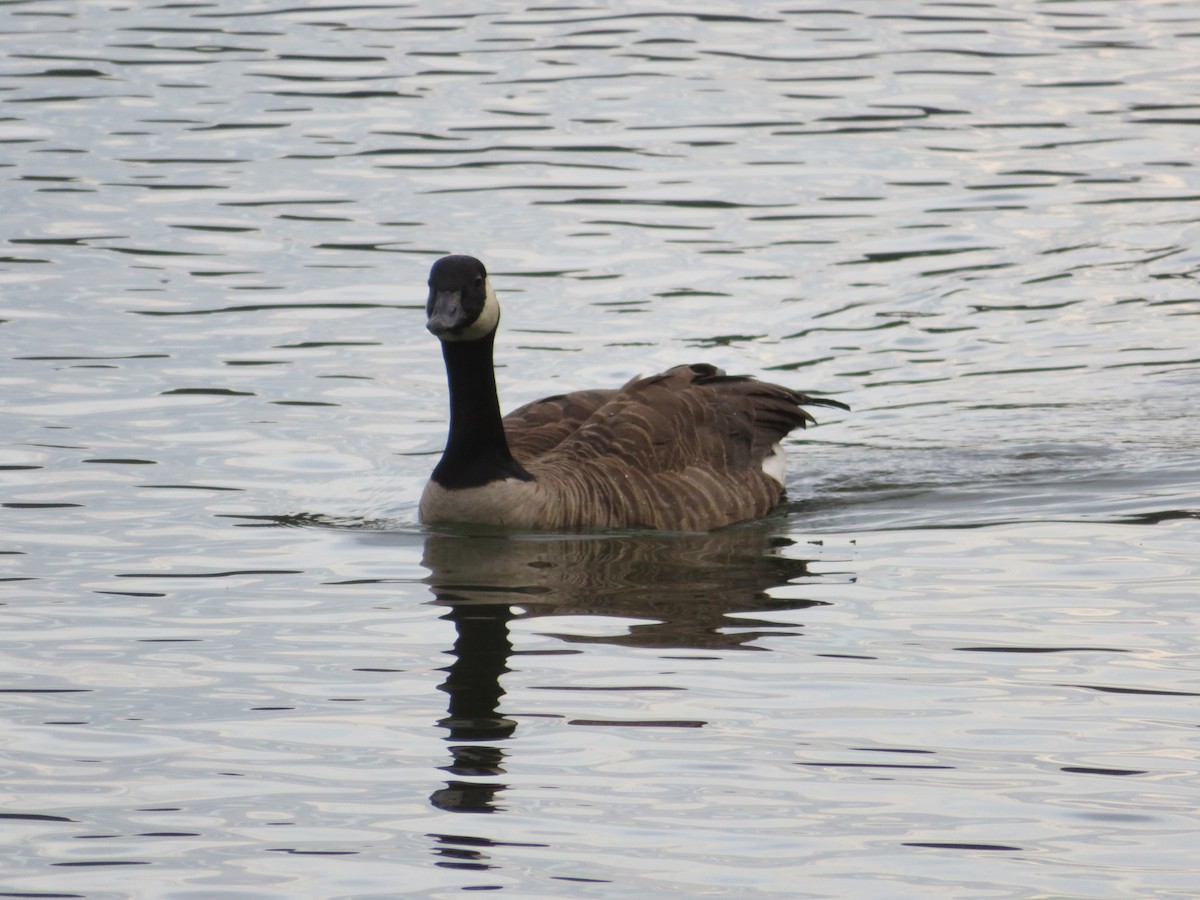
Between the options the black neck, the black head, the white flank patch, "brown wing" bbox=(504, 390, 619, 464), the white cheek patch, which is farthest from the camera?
the white flank patch

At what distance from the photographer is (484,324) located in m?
12.3

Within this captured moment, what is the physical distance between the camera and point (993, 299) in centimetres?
1778

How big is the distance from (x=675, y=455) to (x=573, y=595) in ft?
6.74

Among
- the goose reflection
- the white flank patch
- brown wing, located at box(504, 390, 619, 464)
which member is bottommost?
the goose reflection

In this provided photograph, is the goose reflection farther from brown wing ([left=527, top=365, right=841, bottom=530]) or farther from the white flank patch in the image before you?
the white flank patch

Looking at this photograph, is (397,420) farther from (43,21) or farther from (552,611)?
(43,21)

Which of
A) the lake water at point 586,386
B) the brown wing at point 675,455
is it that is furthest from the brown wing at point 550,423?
the lake water at point 586,386

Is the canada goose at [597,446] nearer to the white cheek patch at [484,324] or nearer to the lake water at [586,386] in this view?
the white cheek patch at [484,324]

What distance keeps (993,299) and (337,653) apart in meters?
9.45

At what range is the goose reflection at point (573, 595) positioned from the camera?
344 inches

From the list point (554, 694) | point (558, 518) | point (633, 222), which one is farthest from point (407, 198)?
point (554, 694)

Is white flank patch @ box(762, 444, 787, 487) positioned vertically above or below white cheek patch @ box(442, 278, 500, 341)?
below

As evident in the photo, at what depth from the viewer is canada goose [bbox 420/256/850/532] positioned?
12219 millimetres

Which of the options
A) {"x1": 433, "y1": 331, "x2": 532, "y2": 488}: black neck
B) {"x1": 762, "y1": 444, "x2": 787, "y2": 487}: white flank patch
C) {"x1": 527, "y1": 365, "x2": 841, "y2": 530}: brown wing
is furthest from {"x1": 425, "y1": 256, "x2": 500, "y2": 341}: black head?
{"x1": 762, "y1": 444, "x2": 787, "y2": 487}: white flank patch
